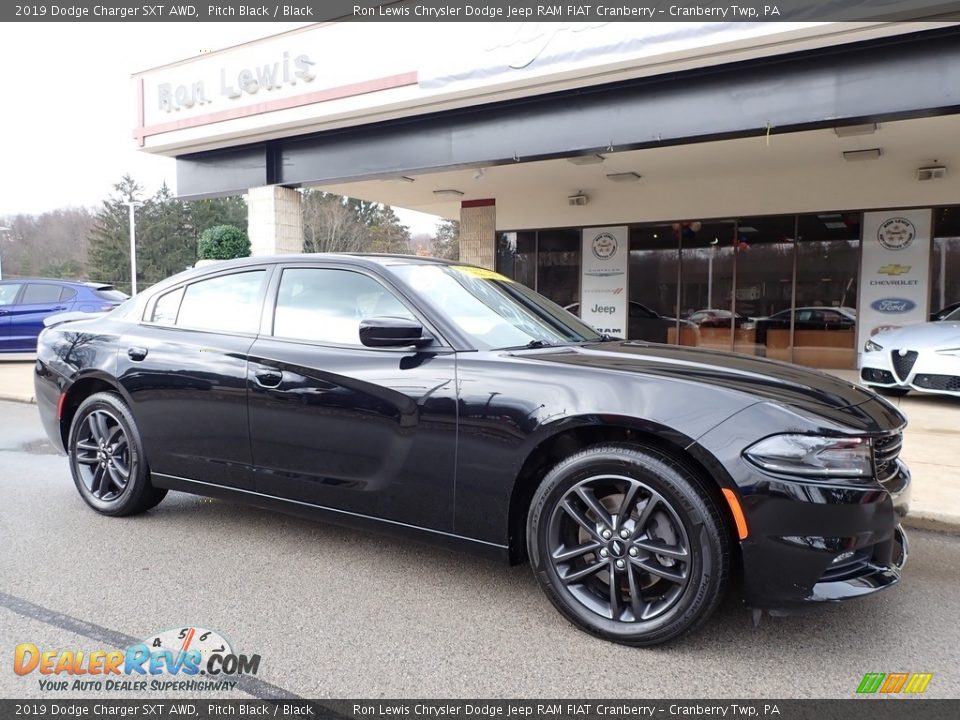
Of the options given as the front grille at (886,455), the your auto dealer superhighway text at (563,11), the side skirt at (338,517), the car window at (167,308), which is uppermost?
the your auto dealer superhighway text at (563,11)

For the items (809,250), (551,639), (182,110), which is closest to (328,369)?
(551,639)

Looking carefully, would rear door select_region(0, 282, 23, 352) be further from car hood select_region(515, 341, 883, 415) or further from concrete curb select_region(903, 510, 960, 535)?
concrete curb select_region(903, 510, 960, 535)

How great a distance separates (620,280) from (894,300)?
5145 mm

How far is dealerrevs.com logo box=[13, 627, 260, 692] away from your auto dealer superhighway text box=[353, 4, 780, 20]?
25.5 feet

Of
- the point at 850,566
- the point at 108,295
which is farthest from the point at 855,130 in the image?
the point at 108,295

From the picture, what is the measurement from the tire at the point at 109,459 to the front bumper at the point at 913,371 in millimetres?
8079

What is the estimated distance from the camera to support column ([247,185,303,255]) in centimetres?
1184

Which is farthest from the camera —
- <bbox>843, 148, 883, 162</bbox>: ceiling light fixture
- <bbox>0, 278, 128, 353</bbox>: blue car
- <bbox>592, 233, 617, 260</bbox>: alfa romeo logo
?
<bbox>592, 233, 617, 260</bbox>: alfa romeo logo

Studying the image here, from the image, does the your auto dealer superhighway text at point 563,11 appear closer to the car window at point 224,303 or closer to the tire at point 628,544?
the car window at point 224,303

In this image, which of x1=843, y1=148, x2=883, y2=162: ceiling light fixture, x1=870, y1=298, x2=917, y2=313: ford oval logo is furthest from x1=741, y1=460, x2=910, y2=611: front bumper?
x1=870, y1=298, x2=917, y2=313: ford oval logo

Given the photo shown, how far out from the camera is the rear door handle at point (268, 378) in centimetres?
341

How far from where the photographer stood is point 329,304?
11.6ft

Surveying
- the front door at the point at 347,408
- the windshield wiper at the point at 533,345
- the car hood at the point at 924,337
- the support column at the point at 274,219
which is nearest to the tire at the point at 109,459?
the front door at the point at 347,408

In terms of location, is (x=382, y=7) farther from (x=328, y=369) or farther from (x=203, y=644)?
(x=203, y=644)
